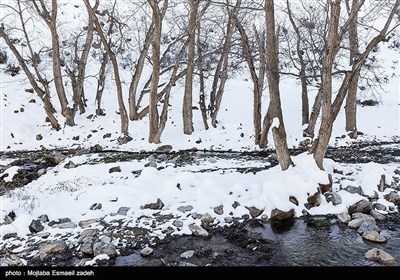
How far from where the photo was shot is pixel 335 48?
7.40 meters

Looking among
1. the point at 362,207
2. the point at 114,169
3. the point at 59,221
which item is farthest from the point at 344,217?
the point at 114,169

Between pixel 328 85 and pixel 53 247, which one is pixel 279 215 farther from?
pixel 53 247

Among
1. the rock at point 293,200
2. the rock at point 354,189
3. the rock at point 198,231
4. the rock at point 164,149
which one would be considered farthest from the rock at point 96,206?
the rock at point 164,149

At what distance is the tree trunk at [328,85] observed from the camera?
7.28 metres

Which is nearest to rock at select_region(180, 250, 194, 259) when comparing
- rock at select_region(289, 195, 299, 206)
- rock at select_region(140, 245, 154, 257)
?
rock at select_region(140, 245, 154, 257)

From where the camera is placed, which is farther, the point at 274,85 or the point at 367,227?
the point at 274,85

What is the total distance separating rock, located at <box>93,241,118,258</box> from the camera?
5145 millimetres

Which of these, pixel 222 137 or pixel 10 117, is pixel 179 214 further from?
pixel 10 117

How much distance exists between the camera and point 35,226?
19.6ft

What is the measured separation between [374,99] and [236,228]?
2002cm

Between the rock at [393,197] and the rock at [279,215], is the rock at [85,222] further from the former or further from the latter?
the rock at [393,197]

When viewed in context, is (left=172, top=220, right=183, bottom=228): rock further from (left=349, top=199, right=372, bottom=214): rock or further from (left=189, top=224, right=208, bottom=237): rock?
(left=349, top=199, right=372, bottom=214): rock

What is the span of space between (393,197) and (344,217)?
1.45 m
